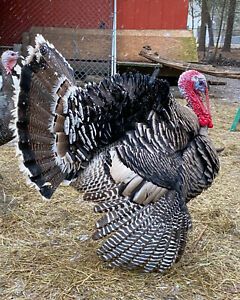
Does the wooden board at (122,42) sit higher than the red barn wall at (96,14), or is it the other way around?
the red barn wall at (96,14)

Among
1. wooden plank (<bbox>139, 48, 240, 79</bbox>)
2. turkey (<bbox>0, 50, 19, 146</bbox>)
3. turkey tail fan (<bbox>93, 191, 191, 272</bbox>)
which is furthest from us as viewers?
wooden plank (<bbox>139, 48, 240, 79</bbox>)

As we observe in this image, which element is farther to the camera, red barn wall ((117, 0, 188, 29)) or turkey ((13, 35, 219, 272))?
red barn wall ((117, 0, 188, 29))

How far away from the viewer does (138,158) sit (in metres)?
2.94

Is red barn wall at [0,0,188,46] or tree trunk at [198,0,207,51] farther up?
red barn wall at [0,0,188,46]

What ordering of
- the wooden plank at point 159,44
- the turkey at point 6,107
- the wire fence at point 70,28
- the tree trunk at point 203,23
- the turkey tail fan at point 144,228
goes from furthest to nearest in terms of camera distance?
the tree trunk at point 203,23, the wooden plank at point 159,44, the wire fence at point 70,28, the turkey at point 6,107, the turkey tail fan at point 144,228

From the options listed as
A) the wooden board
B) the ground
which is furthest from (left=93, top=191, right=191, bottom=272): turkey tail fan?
the wooden board

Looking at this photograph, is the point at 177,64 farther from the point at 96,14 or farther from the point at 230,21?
the point at 230,21

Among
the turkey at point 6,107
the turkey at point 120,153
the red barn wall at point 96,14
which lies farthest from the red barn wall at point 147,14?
the turkey at point 120,153

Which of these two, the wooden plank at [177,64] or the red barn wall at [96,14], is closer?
the wooden plank at [177,64]

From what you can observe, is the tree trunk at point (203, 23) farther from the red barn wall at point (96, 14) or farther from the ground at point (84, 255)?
the ground at point (84, 255)

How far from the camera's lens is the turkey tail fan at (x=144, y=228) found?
2871 mm

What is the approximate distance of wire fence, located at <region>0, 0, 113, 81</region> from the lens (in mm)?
8836

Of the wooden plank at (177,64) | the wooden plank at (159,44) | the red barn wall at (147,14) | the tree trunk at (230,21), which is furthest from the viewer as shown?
the tree trunk at (230,21)

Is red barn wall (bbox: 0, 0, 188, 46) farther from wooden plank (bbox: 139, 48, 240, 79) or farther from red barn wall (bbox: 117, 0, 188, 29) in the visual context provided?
wooden plank (bbox: 139, 48, 240, 79)
